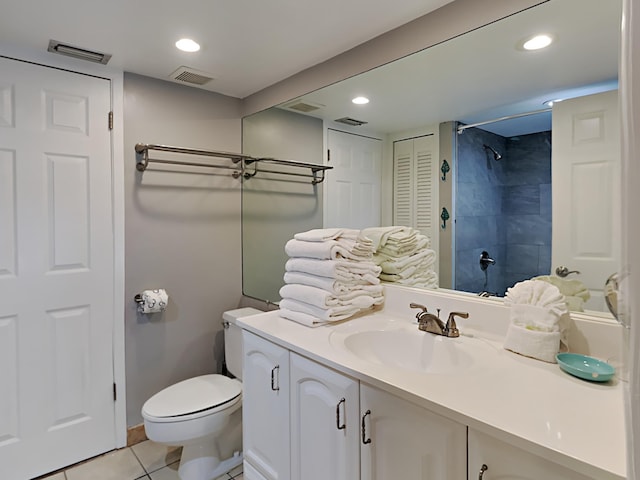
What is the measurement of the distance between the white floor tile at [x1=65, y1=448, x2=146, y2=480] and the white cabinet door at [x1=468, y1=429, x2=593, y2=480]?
181 centimetres

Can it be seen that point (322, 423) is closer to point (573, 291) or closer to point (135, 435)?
point (573, 291)

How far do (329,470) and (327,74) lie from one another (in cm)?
182

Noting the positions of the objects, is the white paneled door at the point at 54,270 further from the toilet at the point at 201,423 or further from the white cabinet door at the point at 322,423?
the white cabinet door at the point at 322,423

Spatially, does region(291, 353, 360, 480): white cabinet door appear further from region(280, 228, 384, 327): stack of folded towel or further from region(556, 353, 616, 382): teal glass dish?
region(556, 353, 616, 382): teal glass dish

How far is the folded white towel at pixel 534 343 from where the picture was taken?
1130 mm

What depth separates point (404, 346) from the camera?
1.47 meters

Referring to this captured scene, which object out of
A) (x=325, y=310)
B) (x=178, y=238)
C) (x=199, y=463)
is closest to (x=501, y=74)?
(x=325, y=310)

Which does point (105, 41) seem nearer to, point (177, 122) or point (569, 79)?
point (177, 122)

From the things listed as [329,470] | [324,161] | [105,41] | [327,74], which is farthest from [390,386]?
[105,41]

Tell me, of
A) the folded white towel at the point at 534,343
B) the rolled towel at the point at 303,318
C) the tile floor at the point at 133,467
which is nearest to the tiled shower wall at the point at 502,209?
the folded white towel at the point at 534,343

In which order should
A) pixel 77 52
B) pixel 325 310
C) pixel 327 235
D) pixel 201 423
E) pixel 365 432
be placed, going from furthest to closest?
pixel 77 52 → pixel 201 423 → pixel 327 235 → pixel 325 310 → pixel 365 432

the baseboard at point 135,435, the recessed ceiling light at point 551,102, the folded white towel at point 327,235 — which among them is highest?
the recessed ceiling light at point 551,102

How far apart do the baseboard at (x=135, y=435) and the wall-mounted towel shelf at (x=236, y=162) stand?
5.03 feet

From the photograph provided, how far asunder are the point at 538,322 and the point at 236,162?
2.05m
